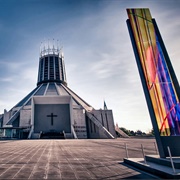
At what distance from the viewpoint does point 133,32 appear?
6965 mm

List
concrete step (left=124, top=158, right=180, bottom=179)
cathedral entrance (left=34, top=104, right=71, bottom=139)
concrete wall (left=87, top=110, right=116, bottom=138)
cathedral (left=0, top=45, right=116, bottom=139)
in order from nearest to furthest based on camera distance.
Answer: concrete step (left=124, top=158, right=180, bottom=179) < cathedral (left=0, top=45, right=116, bottom=139) < cathedral entrance (left=34, top=104, right=71, bottom=139) < concrete wall (left=87, top=110, right=116, bottom=138)

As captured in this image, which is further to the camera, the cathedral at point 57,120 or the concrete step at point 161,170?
the cathedral at point 57,120

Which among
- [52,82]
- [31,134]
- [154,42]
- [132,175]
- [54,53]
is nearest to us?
[132,175]

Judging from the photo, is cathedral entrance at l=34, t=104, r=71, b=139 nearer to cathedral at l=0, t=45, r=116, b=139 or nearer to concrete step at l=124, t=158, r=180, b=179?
cathedral at l=0, t=45, r=116, b=139

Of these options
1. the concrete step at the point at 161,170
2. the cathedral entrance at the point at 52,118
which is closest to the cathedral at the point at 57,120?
the cathedral entrance at the point at 52,118

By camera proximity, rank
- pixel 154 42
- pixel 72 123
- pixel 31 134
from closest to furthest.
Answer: pixel 154 42 < pixel 31 134 < pixel 72 123

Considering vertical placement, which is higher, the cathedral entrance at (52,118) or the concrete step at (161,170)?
the cathedral entrance at (52,118)

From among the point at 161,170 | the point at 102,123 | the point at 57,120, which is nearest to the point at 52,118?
the point at 57,120

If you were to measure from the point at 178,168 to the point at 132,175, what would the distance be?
4.64 ft

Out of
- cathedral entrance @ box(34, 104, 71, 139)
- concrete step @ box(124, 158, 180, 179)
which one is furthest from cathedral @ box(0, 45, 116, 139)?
concrete step @ box(124, 158, 180, 179)

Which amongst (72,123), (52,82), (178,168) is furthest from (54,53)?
(178,168)

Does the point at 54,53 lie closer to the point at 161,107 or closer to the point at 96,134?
the point at 96,134

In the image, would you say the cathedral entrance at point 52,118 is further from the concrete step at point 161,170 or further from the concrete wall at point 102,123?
the concrete step at point 161,170

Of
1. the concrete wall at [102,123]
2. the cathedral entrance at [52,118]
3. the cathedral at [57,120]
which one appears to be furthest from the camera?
the concrete wall at [102,123]
